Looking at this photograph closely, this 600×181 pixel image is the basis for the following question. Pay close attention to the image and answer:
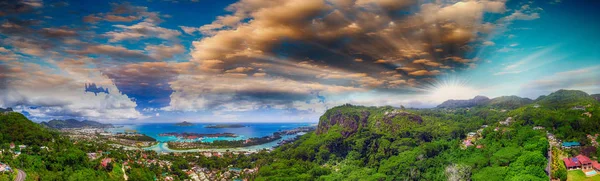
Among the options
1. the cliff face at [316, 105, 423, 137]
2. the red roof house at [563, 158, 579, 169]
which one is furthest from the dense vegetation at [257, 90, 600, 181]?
the red roof house at [563, 158, 579, 169]

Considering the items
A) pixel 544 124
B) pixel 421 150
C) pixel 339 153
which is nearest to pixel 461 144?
pixel 421 150

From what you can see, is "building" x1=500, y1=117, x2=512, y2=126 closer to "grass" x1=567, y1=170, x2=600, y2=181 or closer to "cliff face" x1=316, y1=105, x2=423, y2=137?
"cliff face" x1=316, y1=105, x2=423, y2=137

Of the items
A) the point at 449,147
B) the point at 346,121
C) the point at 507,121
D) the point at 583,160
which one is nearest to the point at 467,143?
the point at 449,147

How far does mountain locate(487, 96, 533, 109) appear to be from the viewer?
3466 centimetres

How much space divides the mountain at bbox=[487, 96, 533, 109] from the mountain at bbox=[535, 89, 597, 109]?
7.68 ft

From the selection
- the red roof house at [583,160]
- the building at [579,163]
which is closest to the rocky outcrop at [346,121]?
the building at [579,163]

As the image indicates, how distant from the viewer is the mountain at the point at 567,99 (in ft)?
81.4

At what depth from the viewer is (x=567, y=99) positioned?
28.0 meters

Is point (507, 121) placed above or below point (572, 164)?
above

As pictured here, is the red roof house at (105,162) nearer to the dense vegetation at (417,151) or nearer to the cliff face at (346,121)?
the dense vegetation at (417,151)

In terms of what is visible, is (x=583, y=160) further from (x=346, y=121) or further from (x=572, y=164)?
(x=346, y=121)

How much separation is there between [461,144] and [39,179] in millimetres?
30517

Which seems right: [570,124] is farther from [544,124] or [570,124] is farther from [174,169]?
[174,169]

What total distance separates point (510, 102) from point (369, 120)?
57.4 feet
